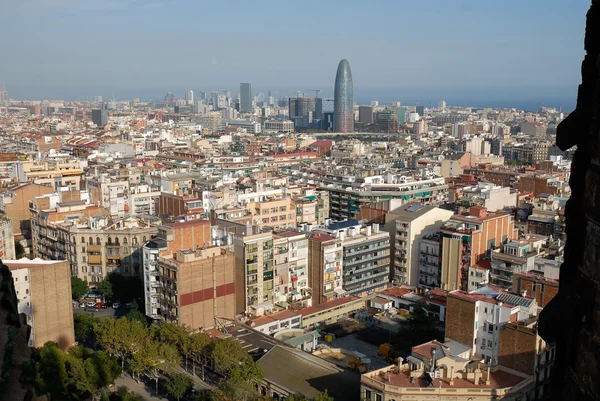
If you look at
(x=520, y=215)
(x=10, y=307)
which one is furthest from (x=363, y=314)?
(x=10, y=307)

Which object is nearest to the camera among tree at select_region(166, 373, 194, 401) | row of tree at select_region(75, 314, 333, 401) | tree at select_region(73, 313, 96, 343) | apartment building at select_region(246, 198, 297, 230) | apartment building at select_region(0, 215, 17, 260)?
row of tree at select_region(75, 314, 333, 401)

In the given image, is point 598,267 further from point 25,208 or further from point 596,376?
point 25,208

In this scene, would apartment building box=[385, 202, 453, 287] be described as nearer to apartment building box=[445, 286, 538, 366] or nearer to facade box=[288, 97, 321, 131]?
apartment building box=[445, 286, 538, 366]

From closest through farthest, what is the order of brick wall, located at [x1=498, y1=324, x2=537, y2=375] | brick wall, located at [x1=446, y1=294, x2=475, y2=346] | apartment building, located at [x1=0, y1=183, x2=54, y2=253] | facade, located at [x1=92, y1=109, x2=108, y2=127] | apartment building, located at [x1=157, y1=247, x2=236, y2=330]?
1. brick wall, located at [x1=498, y1=324, x2=537, y2=375]
2. brick wall, located at [x1=446, y1=294, x2=475, y2=346]
3. apartment building, located at [x1=157, y1=247, x2=236, y2=330]
4. apartment building, located at [x1=0, y1=183, x2=54, y2=253]
5. facade, located at [x1=92, y1=109, x2=108, y2=127]

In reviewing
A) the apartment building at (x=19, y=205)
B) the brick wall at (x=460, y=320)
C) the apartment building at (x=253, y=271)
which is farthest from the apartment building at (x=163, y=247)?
the apartment building at (x=19, y=205)

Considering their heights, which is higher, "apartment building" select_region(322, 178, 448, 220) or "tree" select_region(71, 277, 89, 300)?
"apartment building" select_region(322, 178, 448, 220)

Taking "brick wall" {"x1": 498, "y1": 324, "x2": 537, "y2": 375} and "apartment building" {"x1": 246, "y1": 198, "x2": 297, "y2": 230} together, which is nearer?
"brick wall" {"x1": 498, "y1": 324, "x2": 537, "y2": 375}

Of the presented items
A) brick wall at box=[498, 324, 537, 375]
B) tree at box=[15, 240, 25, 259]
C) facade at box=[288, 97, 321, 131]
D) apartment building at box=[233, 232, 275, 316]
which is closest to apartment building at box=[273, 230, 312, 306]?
apartment building at box=[233, 232, 275, 316]

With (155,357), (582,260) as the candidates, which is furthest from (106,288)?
(582,260)
